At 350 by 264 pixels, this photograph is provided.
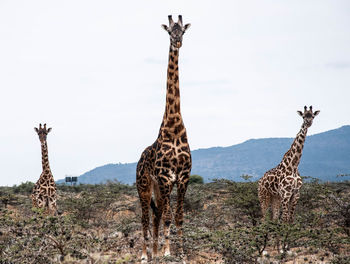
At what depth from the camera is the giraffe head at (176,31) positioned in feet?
26.5

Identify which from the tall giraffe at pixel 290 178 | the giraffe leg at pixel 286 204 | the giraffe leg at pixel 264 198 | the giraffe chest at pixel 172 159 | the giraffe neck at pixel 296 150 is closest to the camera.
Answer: the giraffe chest at pixel 172 159

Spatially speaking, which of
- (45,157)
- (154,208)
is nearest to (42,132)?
(45,157)

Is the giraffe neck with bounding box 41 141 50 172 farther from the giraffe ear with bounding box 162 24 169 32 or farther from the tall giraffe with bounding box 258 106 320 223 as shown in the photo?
the giraffe ear with bounding box 162 24 169 32

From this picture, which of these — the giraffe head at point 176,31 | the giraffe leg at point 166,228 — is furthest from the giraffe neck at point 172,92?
the giraffe leg at point 166,228

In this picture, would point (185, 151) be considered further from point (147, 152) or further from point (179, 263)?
point (179, 263)

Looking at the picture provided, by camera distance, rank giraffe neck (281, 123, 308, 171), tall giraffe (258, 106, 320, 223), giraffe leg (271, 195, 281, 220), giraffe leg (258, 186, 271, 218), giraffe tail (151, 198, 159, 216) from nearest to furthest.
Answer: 1. giraffe tail (151, 198, 159, 216)
2. tall giraffe (258, 106, 320, 223)
3. giraffe neck (281, 123, 308, 171)
4. giraffe leg (271, 195, 281, 220)
5. giraffe leg (258, 186, 271, 218)

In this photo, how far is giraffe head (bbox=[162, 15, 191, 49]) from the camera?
8.09 metres

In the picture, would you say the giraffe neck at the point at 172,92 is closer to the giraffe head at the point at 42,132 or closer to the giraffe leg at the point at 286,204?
the giraffe leg at the point at 286,204

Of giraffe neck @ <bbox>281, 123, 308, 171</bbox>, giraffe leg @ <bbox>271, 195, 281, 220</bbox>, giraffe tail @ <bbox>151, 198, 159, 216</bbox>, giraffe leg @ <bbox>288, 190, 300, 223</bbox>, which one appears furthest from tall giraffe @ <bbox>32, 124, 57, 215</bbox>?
giraffe neck @ <bbox>281, 123, 308, 171</bbox>

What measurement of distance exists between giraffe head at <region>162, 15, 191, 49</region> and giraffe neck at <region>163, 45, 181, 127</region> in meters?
0.17

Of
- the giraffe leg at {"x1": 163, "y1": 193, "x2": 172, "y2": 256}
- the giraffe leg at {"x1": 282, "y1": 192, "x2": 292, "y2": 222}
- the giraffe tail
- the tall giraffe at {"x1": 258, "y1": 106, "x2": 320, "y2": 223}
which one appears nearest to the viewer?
the giraffe leg at {"x1": 163, "y1": 193, "x2": 172, "y2": 256}

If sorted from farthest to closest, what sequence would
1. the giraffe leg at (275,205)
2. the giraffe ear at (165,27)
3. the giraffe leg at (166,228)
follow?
the giraffe leg at (275,205) → the giraffe ear at (165,27) → the giraffe leg at (166,228)

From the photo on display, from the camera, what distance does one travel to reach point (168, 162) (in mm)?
7672

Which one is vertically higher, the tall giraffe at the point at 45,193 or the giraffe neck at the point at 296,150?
the giraffe neck at the point at 296,150
